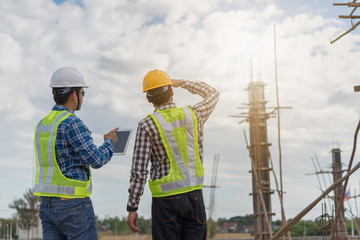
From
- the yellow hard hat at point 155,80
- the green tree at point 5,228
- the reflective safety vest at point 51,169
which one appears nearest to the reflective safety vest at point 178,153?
the yellow hard hat at point 155,80

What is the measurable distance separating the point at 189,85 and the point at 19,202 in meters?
37.6

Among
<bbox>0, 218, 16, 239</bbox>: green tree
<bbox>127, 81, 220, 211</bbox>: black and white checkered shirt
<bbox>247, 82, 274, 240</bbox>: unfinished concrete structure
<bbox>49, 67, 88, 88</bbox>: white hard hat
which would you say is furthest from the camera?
<bbox>247, 82, 274, 240</bbox>: unfinished concrete structure

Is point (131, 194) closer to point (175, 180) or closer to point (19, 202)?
point (175, 180)

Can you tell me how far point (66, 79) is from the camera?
3449 mm

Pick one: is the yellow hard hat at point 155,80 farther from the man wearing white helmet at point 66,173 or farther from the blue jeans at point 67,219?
the blue jeans at point 67,219

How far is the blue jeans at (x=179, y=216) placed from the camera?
3279mm

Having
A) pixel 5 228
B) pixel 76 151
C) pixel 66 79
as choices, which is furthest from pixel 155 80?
pixel 5 228

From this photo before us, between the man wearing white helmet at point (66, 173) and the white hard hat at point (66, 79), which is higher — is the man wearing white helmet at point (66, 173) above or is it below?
below

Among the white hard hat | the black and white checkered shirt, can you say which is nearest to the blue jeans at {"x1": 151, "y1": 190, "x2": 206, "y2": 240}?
the black and white checkered shirt

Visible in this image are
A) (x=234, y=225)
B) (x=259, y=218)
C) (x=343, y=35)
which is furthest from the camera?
(x=234, y=225)

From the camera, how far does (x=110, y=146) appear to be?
3.37 meters

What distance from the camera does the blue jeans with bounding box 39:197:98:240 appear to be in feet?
10.3

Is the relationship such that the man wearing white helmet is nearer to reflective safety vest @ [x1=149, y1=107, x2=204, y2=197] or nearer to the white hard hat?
the white hard hat

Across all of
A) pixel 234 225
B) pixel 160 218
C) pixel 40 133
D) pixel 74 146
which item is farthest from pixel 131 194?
pixel 234 225
